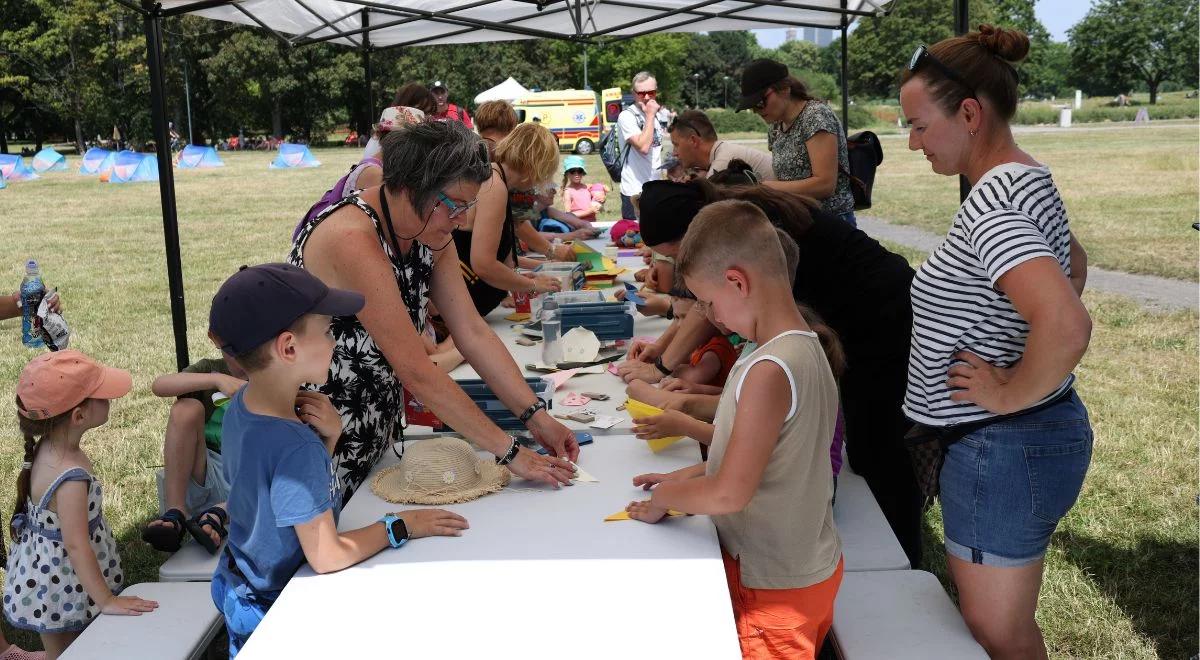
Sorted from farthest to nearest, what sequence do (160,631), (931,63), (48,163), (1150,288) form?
(48,163) < (1150,288) < (160,631) < (931,63)

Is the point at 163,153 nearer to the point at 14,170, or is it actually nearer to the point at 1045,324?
the point at 1045,324

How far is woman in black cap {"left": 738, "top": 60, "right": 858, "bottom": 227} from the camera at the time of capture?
4355mm

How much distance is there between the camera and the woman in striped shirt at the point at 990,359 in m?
1.70

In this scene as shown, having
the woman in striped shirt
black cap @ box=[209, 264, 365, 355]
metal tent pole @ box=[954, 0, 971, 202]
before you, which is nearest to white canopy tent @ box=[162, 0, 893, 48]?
metal tent pole @ box=[954, 0, 971, 202]

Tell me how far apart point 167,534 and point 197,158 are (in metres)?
28.9

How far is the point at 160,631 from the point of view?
218 centimetres

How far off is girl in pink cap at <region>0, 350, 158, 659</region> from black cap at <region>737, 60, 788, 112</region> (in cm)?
296

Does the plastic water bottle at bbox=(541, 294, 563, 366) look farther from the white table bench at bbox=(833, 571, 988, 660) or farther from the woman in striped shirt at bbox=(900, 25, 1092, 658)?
the woman in striped shirt at bbox=(900, 25, 1092, 658)

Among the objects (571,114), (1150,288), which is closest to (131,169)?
(571,114)

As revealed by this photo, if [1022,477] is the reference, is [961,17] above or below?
above

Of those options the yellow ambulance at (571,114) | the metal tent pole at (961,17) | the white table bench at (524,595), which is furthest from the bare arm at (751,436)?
the yellow ambulance at (571,114)

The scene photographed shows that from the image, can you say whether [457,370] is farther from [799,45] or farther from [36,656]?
[799,45]

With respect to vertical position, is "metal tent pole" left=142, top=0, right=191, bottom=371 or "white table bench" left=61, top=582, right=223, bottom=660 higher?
"metal tent pole" left=142, top=0, right=191, bottom=371

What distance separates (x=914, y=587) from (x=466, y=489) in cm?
105
